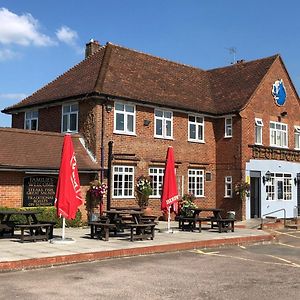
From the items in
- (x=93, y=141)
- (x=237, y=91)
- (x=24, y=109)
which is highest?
(x=237, y=91)

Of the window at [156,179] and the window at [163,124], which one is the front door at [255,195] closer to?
the window at [163,124]

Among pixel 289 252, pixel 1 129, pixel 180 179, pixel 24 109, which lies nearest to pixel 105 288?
pixel 289 252

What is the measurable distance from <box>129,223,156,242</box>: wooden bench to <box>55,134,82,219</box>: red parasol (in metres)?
1.95

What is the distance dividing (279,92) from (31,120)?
14.4 metres

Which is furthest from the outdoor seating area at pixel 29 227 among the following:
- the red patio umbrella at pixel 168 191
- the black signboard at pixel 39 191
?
the red patio umbrella at pixel 168 191

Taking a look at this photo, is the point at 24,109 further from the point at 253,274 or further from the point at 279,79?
the point at 253,274

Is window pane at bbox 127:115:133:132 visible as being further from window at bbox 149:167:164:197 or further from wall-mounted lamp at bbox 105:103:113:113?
window at bbox 149:167:164:197

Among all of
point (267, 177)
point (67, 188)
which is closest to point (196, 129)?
point (267, 177)

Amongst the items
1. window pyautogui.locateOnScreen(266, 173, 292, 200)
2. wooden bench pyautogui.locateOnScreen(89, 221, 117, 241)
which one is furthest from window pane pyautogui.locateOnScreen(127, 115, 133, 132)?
window pyautogui.locateOnScreen(266, 173, 292, 200)

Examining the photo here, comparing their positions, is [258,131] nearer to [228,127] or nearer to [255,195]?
[228,127]

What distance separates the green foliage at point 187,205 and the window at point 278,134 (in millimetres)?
6706

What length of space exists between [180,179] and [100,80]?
6.58m

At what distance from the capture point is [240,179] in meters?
25.8

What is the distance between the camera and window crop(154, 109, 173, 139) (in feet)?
79.2
